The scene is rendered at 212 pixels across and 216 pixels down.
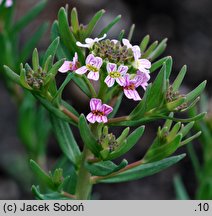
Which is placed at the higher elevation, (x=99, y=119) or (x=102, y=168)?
(x=99, y=119)

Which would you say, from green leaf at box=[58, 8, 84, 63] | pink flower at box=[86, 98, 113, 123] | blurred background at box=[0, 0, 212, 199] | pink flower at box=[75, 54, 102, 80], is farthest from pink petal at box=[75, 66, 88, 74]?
blurred background at box=[0, 0, 212, 199]

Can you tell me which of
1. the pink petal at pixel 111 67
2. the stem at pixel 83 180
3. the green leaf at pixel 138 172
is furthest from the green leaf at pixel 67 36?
the green leaf at pixel 138 172

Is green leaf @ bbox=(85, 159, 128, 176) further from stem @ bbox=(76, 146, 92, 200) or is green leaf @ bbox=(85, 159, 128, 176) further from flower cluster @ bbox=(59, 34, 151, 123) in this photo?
flower cluster @ bbox=(59, 34, 151, 123)

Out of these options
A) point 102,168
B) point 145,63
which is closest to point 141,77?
point 145,63

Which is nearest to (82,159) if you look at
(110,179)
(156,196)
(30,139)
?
(110,179)

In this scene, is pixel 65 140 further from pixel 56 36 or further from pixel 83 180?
pixel 56 36
